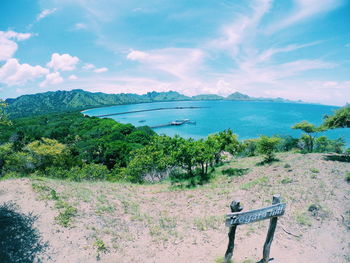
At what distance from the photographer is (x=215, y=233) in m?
8.55

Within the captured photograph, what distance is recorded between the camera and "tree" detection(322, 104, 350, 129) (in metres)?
16.8

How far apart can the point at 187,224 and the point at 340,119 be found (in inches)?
695

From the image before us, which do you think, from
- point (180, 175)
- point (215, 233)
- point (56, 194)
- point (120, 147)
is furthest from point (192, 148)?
point (120, 147)

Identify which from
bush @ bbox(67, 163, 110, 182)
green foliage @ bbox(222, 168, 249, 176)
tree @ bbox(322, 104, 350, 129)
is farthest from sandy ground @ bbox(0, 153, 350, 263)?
tree @ bbox(322, 104, 350, 129)

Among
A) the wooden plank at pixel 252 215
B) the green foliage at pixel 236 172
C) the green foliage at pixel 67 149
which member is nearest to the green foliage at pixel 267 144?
the green foliage at pixel 236 172

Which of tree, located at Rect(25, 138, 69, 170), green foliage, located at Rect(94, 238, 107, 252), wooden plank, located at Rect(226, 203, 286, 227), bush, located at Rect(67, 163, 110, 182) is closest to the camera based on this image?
wooden plank, located at Rect(226, 203, 286, 227)

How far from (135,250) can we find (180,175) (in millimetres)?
14929

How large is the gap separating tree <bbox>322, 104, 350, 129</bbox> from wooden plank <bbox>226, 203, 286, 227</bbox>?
16.8m

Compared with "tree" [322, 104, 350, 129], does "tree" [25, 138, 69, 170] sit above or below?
below

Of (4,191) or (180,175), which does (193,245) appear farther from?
(180,175)

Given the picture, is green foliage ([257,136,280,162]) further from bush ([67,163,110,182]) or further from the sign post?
bush ([67,163,110,182])

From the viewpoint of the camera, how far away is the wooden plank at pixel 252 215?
5.42 m

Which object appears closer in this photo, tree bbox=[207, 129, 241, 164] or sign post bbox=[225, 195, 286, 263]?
sign post bbox=[225, 195, 286, 263]

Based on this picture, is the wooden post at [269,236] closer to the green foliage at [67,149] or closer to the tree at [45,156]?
the green foliage at [67,149]
